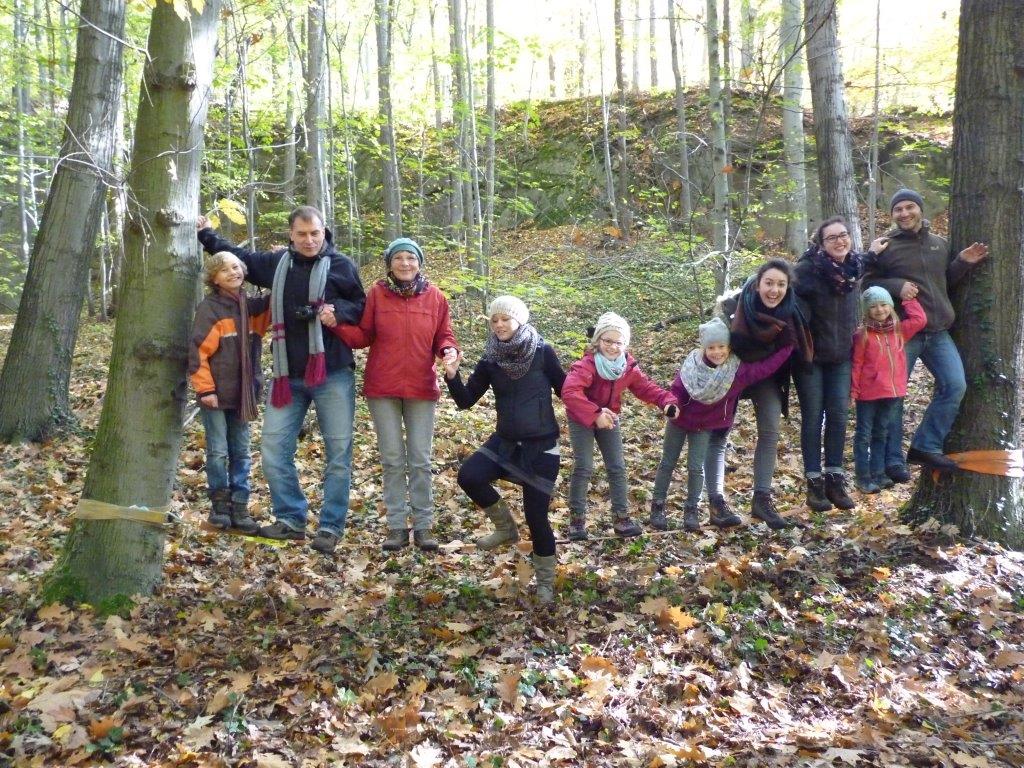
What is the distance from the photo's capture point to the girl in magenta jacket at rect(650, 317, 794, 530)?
18.3ft

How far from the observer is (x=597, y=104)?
24797 millimetres

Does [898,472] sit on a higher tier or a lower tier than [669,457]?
lower

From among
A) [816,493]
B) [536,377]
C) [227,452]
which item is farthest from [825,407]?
[227,452]

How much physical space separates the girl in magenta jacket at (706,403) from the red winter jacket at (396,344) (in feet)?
6.27

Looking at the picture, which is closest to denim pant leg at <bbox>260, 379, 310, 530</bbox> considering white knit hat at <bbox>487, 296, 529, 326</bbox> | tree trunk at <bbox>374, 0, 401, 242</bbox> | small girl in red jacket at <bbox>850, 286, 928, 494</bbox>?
white knit hat at <bbox>487, 296, 529, 326</bbox>

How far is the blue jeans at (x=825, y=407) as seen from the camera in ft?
18.7

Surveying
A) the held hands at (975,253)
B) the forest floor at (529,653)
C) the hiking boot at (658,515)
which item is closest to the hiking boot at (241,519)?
the forest floor at (529,653)

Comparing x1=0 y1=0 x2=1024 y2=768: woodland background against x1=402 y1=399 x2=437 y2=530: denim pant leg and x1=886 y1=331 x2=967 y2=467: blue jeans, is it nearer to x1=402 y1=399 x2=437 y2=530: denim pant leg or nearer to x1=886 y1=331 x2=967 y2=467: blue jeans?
x1=886 y1=331 x2=967 y2=467: blue jeans

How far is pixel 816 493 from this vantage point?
5691 millimetres

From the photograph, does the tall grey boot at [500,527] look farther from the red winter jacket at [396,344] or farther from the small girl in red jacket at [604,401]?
the red winter jacket at [396,344]

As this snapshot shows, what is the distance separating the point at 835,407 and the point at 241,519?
4.35 m

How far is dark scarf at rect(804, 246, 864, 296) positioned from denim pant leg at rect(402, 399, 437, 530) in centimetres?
303

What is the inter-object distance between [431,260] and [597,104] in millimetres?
7654

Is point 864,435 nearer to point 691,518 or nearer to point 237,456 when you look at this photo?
point 691,518
